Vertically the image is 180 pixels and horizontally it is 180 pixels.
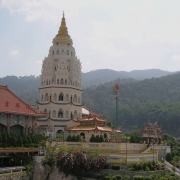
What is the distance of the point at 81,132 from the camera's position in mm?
45062

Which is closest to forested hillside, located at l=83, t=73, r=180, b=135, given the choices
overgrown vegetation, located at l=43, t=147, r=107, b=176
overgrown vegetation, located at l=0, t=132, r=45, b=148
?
overgrown vegetation, located at l=0, t=132, r=45, b=148

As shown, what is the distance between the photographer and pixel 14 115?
37.0 m

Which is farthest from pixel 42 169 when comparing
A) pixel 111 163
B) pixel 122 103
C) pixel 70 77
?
pixel 122 103

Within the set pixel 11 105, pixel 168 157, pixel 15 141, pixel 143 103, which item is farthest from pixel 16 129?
pixel 143 103

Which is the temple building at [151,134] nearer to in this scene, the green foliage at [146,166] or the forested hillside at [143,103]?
the green foliage at [146,166]

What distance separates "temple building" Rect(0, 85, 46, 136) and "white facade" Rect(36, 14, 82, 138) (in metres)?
8.08

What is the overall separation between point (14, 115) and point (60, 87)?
13.4 metres

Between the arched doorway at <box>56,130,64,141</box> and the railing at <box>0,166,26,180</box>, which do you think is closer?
the railing at <box>0,166,26,180</box>

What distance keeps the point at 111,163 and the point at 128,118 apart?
83.7 metres

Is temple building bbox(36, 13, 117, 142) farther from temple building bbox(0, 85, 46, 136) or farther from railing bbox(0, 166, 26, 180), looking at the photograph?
railing bbox(0, 166, 26, 180)

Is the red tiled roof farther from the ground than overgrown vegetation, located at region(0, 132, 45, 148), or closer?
farther from the ground

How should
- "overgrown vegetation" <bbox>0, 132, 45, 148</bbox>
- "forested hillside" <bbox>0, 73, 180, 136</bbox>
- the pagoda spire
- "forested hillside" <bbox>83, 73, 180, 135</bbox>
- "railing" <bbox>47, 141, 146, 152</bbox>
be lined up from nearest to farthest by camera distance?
"overgrown vegetation" <bbox>0, 132, 45, 148</bbox>, "railing" <bbox>47, 141, 146, 152</bbox>, the pagoda spire, "forested hillside" <bbox>0, 73, 180, 136</bbox>, "forested hillside" <bbox>83, 73, 180, 135</bbox>

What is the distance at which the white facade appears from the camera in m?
48.1

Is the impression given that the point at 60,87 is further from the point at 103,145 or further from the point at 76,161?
the point at 76,161
